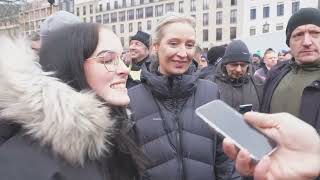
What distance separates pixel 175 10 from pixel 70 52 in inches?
2095

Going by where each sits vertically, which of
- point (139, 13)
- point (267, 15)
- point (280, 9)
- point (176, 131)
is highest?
point (139, 13)

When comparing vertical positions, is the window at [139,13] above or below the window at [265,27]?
above

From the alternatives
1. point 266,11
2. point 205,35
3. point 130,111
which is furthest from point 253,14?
point 130,111

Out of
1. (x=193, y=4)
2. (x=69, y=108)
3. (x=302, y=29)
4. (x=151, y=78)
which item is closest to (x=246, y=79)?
(x=302, y=29)

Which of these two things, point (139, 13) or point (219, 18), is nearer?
point (219, 18)

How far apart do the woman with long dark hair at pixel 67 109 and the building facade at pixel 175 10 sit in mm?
52858

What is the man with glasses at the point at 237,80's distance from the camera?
507cm

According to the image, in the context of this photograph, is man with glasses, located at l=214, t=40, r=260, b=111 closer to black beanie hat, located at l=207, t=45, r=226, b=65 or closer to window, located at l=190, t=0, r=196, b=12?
black beanie hat, located at l=207, t=45, r=226, b=65

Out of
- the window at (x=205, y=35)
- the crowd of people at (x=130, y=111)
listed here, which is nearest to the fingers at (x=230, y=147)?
the crowd of people at (x=130, y=111)

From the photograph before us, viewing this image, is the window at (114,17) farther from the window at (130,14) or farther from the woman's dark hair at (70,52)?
the woman's dark hair at (70,52)

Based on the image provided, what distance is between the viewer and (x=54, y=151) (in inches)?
68.9

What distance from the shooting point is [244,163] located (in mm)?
1571

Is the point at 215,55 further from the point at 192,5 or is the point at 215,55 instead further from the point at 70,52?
the point at 192,5

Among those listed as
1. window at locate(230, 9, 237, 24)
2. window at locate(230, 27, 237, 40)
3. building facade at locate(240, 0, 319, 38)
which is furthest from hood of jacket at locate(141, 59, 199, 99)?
window at locate(230, 9, 237, 24)
